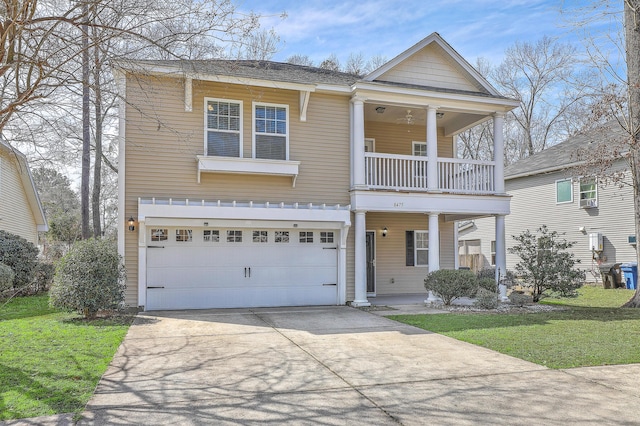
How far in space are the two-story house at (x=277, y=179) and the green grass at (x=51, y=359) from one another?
7.12 ft

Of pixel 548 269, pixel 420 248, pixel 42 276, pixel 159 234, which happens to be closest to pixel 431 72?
pixel 420 248

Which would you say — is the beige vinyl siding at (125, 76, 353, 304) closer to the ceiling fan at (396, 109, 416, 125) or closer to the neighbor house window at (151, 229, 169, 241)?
the neighbor house window at (151, 229, 169, 241)

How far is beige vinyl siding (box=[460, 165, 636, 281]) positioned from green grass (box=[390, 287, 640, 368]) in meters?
6.86

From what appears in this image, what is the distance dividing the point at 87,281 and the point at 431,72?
10.1 meters

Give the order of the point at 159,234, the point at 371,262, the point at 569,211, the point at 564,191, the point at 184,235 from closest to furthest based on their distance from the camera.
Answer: the point at 159,234 < the point at 184,235 < the point at 371,262 < the point at 569,211 < the point at 564,191

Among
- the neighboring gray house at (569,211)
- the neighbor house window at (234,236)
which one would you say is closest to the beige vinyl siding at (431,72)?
the neighboring gray house at (569,211)

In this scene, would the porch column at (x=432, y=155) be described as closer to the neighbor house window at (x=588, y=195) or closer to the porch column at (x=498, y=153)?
the porch column at (x=498, y=153)

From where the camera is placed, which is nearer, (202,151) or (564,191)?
(202,151)

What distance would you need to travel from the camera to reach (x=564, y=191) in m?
20.0

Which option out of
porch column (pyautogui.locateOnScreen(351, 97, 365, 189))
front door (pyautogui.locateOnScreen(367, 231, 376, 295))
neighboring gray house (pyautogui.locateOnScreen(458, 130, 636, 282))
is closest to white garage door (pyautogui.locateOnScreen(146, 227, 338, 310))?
porch column (pyautogui.locateOnScreen(351, 97, 365, 189))

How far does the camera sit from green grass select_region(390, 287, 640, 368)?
6.47m

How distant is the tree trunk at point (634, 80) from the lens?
11383 mm

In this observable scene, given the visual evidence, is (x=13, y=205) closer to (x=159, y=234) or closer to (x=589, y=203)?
(x=159, y=234)

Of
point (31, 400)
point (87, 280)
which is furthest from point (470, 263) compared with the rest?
point (31, 400)
